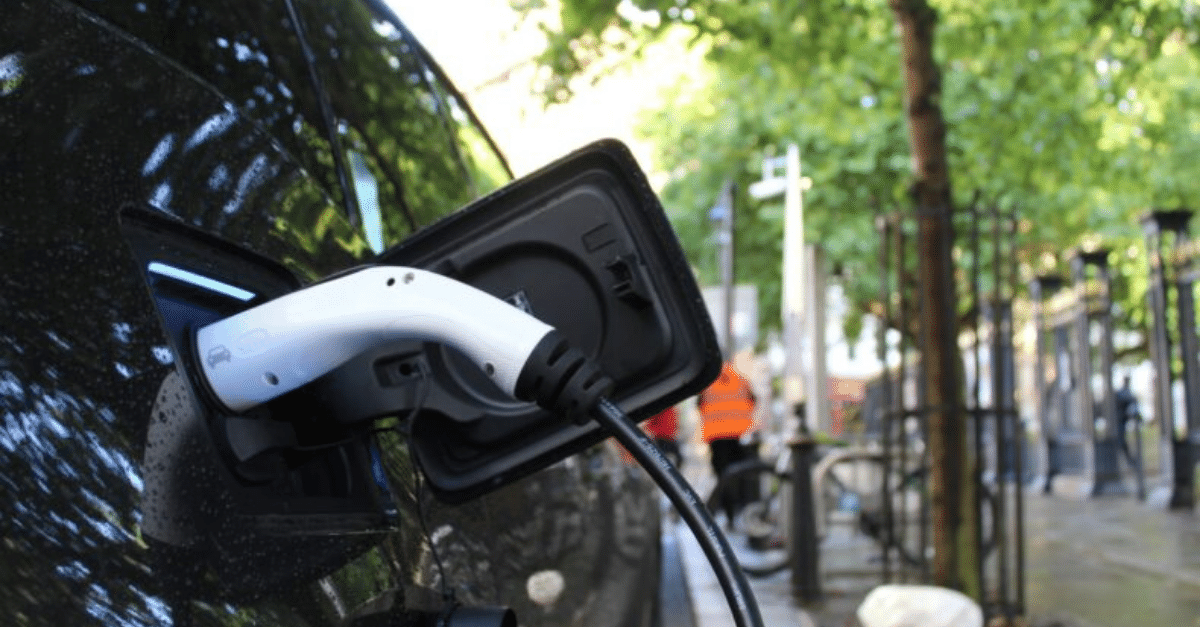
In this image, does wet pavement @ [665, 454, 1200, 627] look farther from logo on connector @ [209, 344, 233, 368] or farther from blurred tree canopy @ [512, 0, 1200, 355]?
logo on connector @ [209, 344, 233, 368]

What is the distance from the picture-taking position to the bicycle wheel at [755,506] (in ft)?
39.1

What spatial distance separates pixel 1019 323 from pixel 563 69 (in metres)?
30.5

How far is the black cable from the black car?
0.15 meters

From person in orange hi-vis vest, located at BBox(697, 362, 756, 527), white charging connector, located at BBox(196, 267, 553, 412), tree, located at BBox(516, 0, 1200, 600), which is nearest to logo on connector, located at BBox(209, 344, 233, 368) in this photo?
white charging connector, located at BBox(196, 267, 553, 412)

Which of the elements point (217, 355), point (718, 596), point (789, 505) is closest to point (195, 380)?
point (217, 355)

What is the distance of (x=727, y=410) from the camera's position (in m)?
13.6

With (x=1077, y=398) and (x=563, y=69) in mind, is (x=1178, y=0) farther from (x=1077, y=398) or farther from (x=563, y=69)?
(x=1077, y=398)

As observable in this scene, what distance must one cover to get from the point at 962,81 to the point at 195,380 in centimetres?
1450

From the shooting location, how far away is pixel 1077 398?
22938mm

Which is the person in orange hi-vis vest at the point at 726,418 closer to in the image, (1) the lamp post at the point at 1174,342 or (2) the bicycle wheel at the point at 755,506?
(2) the bicycle wheel at the point at 755,506

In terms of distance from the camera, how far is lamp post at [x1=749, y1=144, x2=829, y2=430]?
45.9 feet

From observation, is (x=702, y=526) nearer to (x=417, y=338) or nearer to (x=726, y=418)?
(x=417, y=338)

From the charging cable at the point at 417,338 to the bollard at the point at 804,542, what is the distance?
8708 millimetres

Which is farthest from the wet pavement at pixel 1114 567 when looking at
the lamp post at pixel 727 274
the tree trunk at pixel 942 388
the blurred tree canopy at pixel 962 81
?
the lamp post at pixel 727 274
